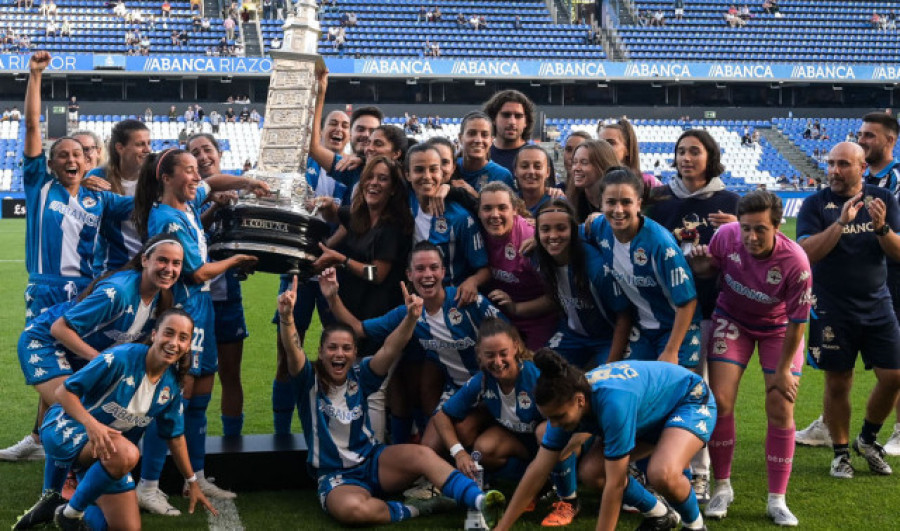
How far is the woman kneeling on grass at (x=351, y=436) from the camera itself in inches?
190

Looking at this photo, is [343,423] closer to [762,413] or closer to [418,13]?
[762,413]

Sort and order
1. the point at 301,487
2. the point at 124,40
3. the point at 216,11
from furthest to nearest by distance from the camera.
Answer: the point at 216,11 < the point at 124,40 < the point at 301,487

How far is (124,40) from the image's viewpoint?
36125mm

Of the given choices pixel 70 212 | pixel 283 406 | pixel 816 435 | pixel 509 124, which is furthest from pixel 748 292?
pixel 70 212

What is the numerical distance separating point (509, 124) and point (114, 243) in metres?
2.35

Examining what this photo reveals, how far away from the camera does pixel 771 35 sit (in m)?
39.8

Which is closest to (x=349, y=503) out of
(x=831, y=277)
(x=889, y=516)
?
(x=889, y=516)

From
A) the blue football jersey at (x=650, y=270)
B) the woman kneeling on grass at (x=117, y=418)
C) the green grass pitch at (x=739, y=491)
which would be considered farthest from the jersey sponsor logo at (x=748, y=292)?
the woman kneeling on grass at (x=117, y=418)

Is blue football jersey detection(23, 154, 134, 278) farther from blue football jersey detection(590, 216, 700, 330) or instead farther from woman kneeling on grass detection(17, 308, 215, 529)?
blue football jersey detection(590, 216, 700, 330)

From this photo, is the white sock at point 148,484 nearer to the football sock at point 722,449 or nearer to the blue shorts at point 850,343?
the football sock at point 722,449

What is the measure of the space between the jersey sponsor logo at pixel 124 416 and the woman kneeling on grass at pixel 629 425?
169cm

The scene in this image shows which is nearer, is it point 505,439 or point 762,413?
point 505,439

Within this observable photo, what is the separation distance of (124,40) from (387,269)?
33545 millimetres

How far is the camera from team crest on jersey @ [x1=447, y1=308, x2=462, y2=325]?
533cm
